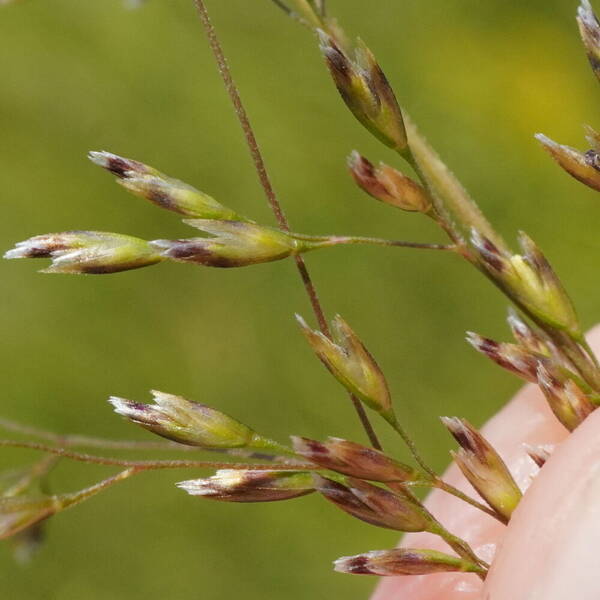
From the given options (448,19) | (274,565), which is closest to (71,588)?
(274,565)

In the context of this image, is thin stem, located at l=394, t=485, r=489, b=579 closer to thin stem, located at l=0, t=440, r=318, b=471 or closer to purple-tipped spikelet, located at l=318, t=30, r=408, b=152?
thin stem, located at l=0, t=440, r=318, b=471

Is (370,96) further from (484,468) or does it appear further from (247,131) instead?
(484,468)

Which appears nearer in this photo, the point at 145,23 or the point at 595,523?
the point at 595,523

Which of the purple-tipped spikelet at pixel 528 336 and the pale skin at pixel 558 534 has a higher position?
the purple-tipped spikelet at pixel 528 336

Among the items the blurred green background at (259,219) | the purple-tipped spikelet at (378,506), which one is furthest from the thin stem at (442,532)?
the blurred green background at (259,219)

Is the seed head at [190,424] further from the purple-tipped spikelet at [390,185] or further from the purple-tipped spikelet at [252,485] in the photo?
the purple-tipped spikelet at [390,185]

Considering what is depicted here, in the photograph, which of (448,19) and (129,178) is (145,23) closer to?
(448,19)

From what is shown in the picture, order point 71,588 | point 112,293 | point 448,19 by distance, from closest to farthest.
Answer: point 71,588 → point 112,293 → point 448,19
